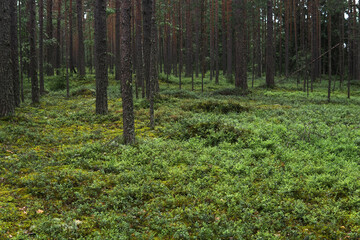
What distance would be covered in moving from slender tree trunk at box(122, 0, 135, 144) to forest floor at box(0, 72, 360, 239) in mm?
556

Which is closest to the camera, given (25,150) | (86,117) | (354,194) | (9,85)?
(354,194)

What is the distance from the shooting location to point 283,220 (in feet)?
16.7

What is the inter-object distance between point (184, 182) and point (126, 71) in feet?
12.8

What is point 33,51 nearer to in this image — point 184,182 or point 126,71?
point 126,71

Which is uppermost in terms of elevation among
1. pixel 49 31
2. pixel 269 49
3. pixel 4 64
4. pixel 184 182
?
pixel 49 31

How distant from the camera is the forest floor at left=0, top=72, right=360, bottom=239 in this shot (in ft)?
15.8

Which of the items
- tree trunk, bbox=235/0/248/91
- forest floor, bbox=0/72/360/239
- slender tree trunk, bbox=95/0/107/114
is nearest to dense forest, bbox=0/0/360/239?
forest floor, bbox=0/72/360/239

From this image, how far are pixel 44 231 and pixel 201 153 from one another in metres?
4.71

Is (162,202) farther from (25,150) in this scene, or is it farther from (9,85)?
(9,85)

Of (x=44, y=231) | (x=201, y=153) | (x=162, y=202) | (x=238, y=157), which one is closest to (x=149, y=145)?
(x=201, y=153)

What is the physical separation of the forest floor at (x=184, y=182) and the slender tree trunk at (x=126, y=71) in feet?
1.82

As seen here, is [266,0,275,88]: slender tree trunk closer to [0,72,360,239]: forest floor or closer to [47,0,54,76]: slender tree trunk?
[0,72,360,239]: forest floor

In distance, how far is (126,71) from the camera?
8.60 m

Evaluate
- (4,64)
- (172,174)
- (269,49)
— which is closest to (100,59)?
(4,64)
